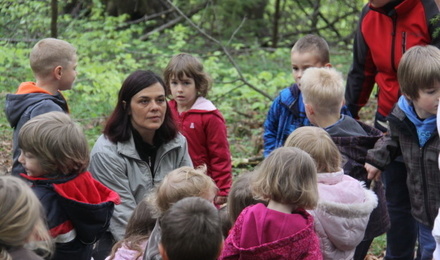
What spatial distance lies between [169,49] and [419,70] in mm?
9102

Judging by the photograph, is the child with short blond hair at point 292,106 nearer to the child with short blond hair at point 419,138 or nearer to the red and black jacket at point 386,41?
the red and black jacket at point 386,41

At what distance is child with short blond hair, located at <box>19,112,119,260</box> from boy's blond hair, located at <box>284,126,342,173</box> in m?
1.27

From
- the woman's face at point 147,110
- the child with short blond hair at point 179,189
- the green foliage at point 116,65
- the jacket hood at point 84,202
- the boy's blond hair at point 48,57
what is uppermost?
the boy's blond hair at point 48,57

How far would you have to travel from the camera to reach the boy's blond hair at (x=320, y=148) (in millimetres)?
3721

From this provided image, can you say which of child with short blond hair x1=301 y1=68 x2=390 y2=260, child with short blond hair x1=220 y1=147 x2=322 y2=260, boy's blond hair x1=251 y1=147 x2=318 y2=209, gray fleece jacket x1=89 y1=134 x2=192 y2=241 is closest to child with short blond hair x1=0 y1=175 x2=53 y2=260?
child with short blond hair x1=220 y1=147 x2=322 y2=260

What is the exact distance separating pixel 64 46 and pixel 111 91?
3850mm

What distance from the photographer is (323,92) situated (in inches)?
174

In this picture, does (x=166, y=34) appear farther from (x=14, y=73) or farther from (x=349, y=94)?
(x=349, y=94)

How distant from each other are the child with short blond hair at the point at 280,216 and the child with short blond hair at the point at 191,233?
40 centimetres

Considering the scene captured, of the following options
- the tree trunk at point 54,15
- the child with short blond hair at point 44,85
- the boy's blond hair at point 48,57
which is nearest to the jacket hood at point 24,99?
the child with short blond hair at point 44,85

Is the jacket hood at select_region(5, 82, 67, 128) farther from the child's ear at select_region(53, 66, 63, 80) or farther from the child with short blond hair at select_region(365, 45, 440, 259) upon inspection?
the child with short blond hair at select_region(365, 45, 440, 259)

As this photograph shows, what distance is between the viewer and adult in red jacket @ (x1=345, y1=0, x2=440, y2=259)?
4875mm

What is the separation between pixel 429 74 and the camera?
13.6ft

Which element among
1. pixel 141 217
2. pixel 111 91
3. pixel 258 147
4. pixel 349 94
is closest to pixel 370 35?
pixel 349 94
